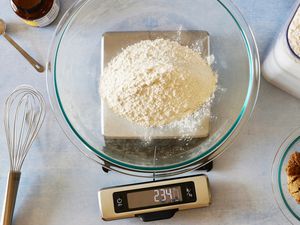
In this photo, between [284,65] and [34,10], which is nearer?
[284,65]

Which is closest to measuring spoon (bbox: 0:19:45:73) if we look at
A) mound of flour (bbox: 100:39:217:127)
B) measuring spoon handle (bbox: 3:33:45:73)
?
measuring spoon handle (bbox: 3:33:45:73)

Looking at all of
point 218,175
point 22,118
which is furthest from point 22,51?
point 218,175

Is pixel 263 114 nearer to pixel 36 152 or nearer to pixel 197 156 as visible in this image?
pixel 197 156

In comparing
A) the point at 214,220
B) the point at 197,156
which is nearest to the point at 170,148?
the point at 197,156

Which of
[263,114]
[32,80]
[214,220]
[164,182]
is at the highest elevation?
[32,80]

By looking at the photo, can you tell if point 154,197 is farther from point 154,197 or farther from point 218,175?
point 218,175
